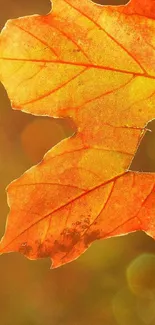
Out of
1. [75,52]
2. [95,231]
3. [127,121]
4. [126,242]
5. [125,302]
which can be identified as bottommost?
[125,302]

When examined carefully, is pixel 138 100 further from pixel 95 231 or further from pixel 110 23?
pixel 95 231

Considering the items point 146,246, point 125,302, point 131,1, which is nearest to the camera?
point 131,1

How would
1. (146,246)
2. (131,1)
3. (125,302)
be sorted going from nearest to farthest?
(131,1) < (146,246) < (125,302)

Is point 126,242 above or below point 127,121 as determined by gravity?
below

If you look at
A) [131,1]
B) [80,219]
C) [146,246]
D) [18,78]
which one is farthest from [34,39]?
[146,246]

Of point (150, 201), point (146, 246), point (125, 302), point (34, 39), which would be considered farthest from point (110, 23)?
point (125, 302)

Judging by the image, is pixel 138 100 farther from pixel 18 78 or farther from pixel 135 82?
pixel 18 78

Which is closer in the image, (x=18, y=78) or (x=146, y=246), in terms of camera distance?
(x=18, y=78)
